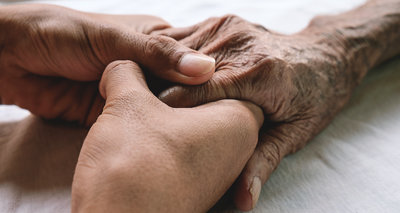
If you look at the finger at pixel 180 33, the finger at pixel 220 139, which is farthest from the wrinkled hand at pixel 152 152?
the finger at pixel 180 33

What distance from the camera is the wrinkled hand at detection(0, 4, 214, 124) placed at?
0.79m

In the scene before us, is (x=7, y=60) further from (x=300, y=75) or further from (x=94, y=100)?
(x=300, y=75)

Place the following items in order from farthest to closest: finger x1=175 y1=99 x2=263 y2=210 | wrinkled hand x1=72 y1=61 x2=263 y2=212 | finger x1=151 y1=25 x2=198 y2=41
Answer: finger x1=151 y1=25 x2=198 y2=41 → finger x1=175 y1=99 x2=263 y2=210 → wrinkled hand x1=72 y1=61 x2=263 y2=212

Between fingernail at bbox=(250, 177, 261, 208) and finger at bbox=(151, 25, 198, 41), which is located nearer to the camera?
fingernail at bbox=(250, 177, 261, 208)

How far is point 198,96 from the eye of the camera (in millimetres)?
805

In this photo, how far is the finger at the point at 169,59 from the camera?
770 millimetres

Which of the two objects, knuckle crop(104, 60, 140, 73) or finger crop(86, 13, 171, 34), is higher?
knuckle crop(104, 60, 140, 73)

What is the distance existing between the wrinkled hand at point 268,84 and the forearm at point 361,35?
5 centimetres

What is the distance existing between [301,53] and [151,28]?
54cm

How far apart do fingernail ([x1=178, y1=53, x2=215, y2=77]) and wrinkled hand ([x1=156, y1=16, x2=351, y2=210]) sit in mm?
49

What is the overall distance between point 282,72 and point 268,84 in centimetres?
6

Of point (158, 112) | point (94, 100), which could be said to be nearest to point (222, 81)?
point (158, 112)

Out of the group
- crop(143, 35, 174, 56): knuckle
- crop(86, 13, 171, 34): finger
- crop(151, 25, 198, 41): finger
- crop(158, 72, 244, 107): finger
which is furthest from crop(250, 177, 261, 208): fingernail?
crop(86, 13, 171, 34): finger

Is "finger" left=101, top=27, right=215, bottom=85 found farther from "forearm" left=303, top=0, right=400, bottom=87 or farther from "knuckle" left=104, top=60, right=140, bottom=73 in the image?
"forearm" left=303, top=0, right=400, bottom=87
